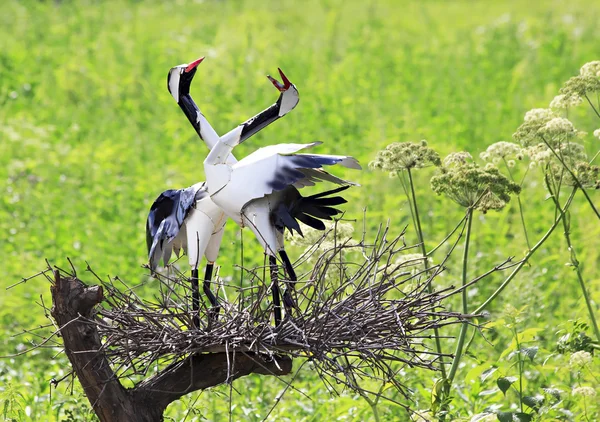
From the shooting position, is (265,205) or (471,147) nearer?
(265,205)

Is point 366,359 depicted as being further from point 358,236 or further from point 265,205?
point 358,236

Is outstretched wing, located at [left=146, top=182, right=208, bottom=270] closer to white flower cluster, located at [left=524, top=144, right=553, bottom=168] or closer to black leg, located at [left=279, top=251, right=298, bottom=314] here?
black leg, located at [left=279, top=251, right=298, bottom=314]

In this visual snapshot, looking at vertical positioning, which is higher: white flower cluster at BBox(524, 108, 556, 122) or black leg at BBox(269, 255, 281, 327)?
white flower cluster at BBox(524, 108, 556, 122)

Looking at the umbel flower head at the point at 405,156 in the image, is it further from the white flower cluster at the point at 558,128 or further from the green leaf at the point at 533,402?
the green leaf at the point at 533,402

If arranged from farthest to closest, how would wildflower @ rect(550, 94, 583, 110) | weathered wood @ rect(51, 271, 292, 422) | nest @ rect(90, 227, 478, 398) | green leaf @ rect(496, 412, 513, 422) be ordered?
1. wildflower @ rect(550, 94, 583, 110)
2. green leaf @ rect(496, 412, 513, 422)
3. weathered wood @ rect(51, 271, 292, 422)
4. nest @ rect(90, 227, 478, 398)

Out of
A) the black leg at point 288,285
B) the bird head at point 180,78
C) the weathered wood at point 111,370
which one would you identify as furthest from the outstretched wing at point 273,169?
the weathered wood at point 111,370

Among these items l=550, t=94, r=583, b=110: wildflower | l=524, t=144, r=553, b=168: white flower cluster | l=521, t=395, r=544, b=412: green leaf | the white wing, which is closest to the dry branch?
the white wing

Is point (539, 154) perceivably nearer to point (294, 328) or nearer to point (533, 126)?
point (533, 126)

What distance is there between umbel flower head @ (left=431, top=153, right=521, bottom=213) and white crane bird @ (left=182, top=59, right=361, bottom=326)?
679 mm

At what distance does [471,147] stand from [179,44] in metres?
4.78

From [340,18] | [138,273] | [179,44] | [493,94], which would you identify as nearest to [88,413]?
[138,273]

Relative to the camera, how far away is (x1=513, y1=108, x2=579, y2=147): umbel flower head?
3857mm

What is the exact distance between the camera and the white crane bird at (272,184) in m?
3.16

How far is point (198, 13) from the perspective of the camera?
14727 millimetres
